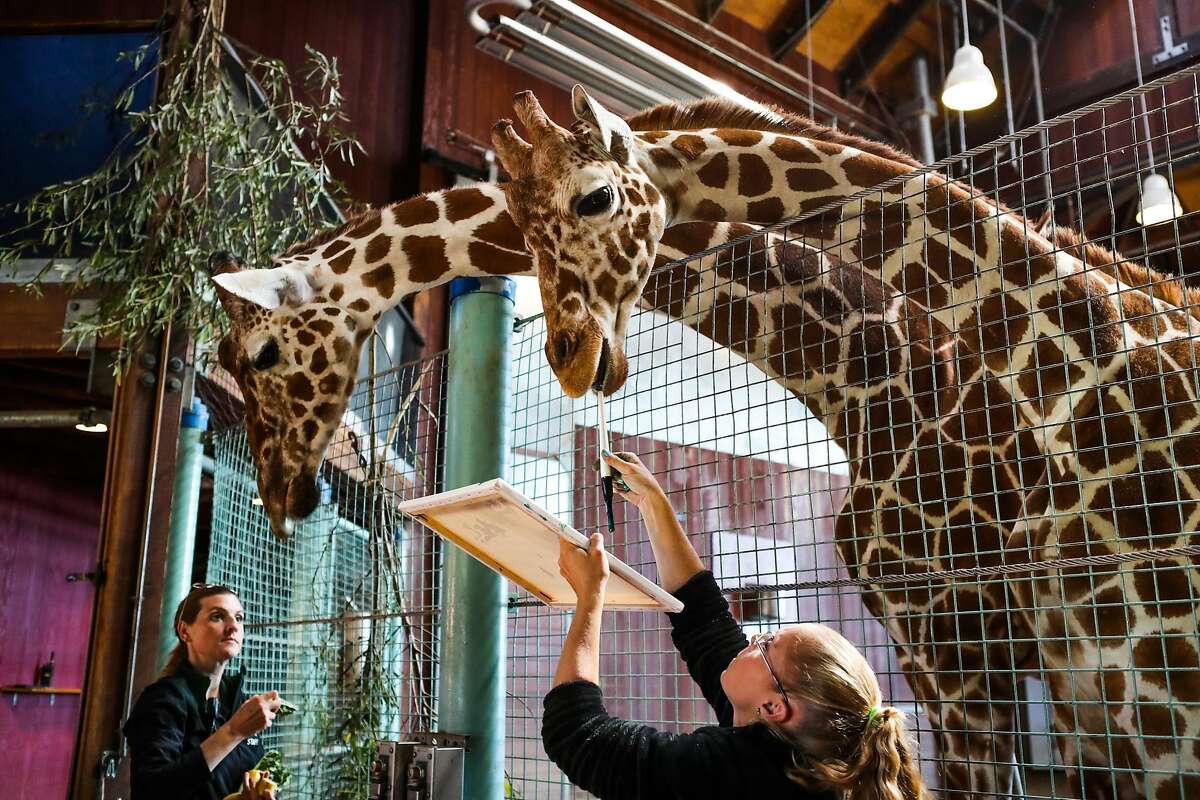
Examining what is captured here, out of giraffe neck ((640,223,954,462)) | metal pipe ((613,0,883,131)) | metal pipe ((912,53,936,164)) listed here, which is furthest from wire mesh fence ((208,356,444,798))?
metal pipe ((912,53,936,164))

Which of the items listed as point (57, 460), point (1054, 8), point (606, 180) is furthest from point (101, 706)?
point (1054, 8)

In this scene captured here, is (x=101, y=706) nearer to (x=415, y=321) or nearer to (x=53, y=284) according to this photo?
(x=53, y=284)

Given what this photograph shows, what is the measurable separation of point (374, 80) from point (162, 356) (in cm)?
440

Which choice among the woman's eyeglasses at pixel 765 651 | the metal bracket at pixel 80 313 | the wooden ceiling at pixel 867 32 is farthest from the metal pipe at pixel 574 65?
the woman's eyeglasses at pixel 765 651

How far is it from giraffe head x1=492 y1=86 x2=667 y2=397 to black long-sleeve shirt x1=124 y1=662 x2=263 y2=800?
4.18 ft

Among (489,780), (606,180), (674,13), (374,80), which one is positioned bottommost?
(489,780)

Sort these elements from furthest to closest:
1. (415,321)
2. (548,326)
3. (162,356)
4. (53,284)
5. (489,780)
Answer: (415,321)
(53,284)
(162,356)
(548,326)
(489,780)

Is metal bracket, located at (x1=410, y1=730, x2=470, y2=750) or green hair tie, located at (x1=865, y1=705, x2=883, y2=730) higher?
green hair tie, located at (x1=865, y1=705, x2=883, y2=730)

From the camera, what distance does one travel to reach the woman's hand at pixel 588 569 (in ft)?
4.72

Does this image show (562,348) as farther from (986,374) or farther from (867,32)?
(867,32)

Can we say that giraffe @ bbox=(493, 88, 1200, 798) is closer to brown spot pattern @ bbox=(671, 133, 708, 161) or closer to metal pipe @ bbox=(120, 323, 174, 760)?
brown spot pattern @ bbox=(671, 133, 708, 161)

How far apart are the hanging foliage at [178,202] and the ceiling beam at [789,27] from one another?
6.11 m

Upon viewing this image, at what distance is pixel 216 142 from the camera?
3.94 metres

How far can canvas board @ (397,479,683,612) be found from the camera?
1431mm
